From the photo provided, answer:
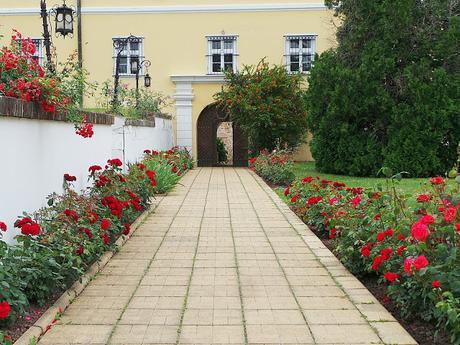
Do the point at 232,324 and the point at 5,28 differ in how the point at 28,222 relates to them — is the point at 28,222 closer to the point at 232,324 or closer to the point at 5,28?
the point at 232,324

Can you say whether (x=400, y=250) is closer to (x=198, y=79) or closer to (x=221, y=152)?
(x=198, y=79)

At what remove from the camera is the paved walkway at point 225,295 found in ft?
13.1

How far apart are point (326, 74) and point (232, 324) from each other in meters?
12.7

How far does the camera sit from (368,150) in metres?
15.7

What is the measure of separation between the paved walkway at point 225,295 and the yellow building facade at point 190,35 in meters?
15.3

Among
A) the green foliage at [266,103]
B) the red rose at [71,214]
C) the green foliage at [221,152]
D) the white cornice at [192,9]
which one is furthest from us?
the green foliage at [221,152]

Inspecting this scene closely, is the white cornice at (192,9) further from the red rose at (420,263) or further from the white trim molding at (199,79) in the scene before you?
the red rose at (420,263)

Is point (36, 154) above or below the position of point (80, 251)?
above

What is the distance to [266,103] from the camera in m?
20.3

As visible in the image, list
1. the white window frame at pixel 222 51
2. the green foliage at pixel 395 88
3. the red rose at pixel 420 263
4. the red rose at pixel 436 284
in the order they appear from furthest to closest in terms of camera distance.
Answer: the white window frame at pixel 222 51 < the green foliage at pixel 395 88 < the red rose at pixel 420 263 < the red rose at pixel 436 284

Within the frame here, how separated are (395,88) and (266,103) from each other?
5.82 m

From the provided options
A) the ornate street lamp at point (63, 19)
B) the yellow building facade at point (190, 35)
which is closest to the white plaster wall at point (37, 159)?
the ornate street lamp at point (63, 19)

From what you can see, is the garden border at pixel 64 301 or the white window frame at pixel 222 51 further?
the white window frame at pixel 222 51

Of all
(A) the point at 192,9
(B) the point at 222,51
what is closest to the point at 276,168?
(B) the point at 222,51
